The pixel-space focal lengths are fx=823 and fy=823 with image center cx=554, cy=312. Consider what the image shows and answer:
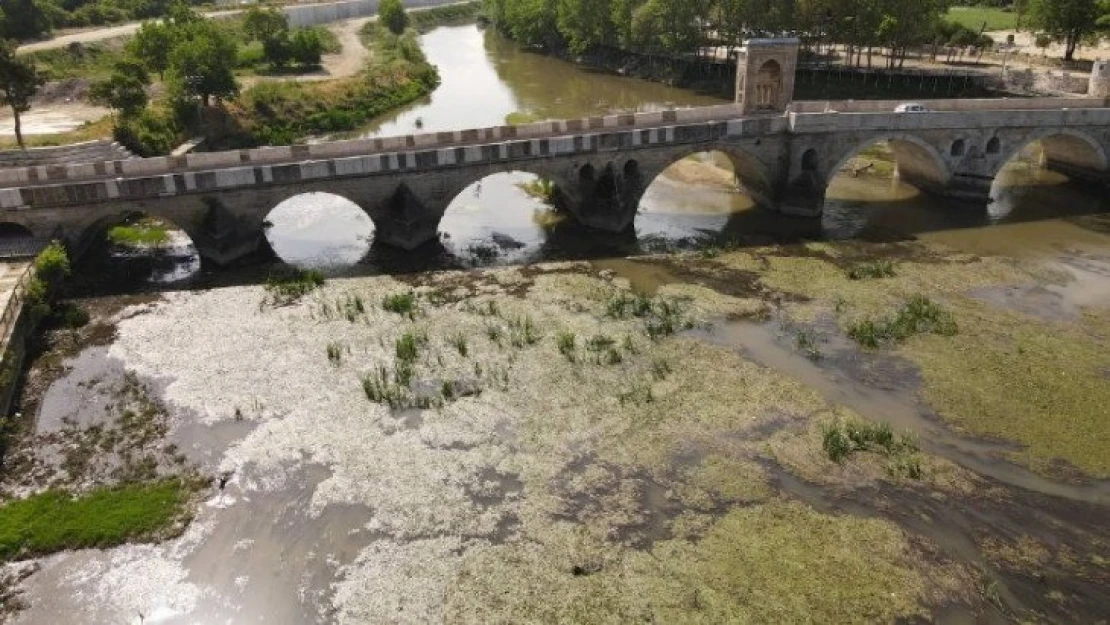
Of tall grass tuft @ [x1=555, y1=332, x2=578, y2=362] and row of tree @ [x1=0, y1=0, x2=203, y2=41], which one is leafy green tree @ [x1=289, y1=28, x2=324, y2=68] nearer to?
row of tree @ [x1=0, y1=0, x2=203, y2=41]

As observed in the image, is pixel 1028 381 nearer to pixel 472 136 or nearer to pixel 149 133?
pixel 472 136

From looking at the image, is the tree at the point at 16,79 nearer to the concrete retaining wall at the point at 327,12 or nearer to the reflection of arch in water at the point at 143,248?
the reflection of arch in water at the point at 143,248

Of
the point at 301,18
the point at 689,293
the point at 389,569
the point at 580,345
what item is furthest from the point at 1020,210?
the point at 301,18

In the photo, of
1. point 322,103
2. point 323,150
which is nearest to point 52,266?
point 323,150

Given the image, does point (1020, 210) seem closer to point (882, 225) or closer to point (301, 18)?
point (882, 225)

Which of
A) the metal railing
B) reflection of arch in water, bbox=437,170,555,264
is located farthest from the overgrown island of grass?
reflection of arch in water, bbox=437,170,555,264
